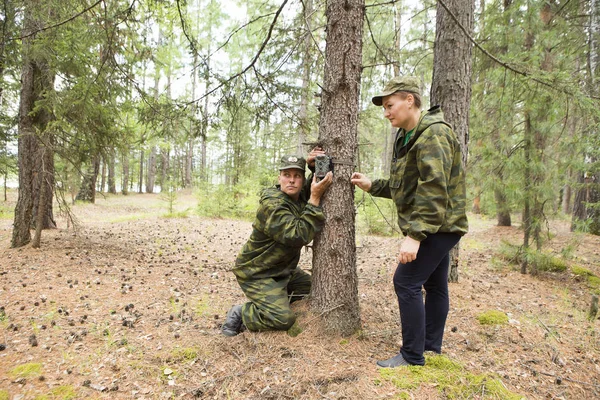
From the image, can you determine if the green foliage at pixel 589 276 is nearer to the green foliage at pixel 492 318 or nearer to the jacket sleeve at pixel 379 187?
the green foliage at pixel 492 318

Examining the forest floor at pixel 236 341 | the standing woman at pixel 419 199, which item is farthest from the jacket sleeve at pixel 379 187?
the forest floor at pixel 236 341

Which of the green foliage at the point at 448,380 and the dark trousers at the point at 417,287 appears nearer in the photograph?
the green foliage at the point at 448,380

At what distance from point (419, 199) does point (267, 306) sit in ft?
6.29

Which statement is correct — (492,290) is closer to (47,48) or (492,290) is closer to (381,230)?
(381,230)

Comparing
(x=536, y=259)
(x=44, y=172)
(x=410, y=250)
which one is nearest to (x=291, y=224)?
(x=410, y=250)

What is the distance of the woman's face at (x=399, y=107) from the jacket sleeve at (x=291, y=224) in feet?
3.67

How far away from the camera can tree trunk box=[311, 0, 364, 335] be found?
10.4ft

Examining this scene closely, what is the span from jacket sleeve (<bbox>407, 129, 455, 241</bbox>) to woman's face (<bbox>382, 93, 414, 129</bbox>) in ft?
1.13

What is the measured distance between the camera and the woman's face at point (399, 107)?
274 cm

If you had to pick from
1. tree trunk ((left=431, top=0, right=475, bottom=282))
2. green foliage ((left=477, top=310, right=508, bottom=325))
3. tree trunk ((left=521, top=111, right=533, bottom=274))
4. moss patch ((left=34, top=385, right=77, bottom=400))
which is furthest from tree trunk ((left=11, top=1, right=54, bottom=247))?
tree trunk ((left=521, top=111, right=533, bottom=274))

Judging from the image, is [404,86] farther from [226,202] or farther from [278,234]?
[226,202]

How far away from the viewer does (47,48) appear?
239 inches

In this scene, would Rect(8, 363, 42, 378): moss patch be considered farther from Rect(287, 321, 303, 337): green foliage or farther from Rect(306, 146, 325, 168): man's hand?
Rect(306, 146, 325, 168): man's hand

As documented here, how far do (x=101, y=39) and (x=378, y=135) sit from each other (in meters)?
23.1
